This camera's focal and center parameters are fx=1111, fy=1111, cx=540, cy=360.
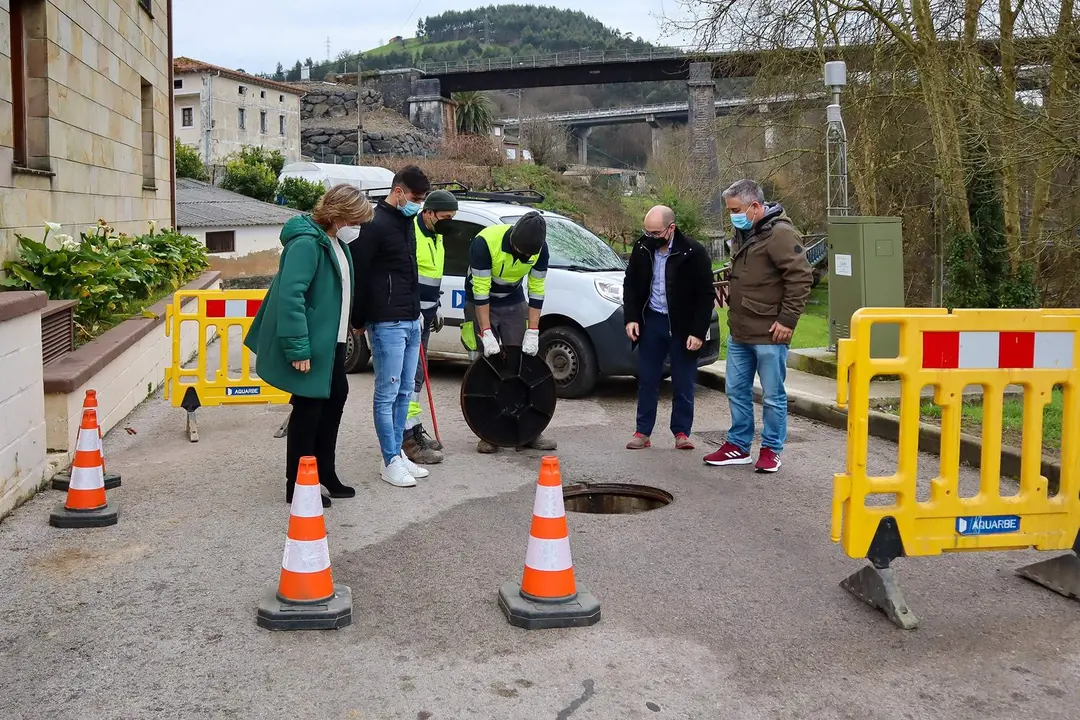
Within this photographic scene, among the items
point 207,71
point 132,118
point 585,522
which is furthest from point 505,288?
point 207,71

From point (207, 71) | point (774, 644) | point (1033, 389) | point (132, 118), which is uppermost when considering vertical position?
point (207, 71)

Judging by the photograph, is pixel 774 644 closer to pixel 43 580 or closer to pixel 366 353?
pixel 43 580

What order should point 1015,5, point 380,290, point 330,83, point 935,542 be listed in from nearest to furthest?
point 935,542
point 380,290
point 1015,5
point 330,83

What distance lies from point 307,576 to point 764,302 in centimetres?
408

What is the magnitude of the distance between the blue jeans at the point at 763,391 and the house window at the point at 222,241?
26.3 metres

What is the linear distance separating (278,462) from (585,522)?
8.89 ft

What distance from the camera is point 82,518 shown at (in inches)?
241

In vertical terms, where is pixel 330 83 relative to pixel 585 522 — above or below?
above

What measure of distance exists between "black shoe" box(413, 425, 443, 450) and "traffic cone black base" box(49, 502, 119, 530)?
2455mm

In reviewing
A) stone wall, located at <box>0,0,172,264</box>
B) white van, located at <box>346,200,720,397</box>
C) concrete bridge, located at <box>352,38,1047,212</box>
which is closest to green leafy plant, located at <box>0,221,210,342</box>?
stone wall, located at <box>0,0,172,264</box>

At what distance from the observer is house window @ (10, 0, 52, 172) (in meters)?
11.3

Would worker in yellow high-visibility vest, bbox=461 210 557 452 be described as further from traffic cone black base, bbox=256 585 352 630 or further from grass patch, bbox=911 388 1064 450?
traffic cone black base, bbox=256 585 352 630

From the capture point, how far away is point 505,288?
861cm

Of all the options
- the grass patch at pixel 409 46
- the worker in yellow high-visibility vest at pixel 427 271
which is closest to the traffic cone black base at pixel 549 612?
the worker in yellow high-visibility vest at pixel 427 271
